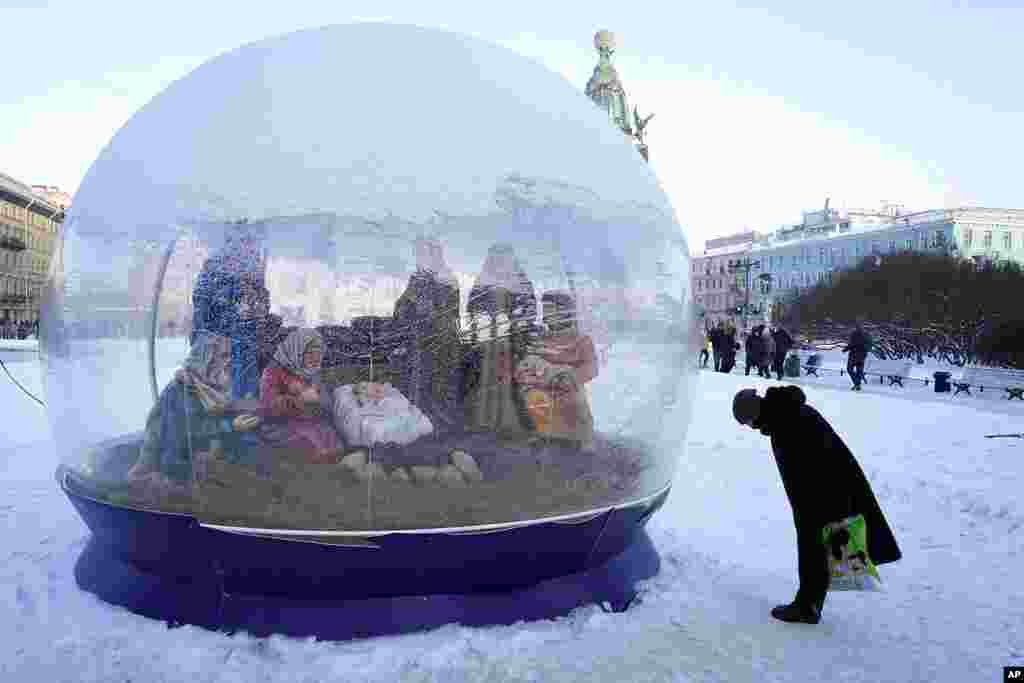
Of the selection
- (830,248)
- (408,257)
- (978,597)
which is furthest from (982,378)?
(830,248)

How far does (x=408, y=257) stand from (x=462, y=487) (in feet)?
3.78

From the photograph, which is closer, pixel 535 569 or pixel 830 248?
pixel 535 569

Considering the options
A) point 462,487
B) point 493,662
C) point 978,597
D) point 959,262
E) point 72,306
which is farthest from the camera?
point 959,262

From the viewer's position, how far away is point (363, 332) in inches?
154

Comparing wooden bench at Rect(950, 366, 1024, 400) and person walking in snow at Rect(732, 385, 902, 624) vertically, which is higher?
person walking in snow at Rect(732, 385, 902, 624)

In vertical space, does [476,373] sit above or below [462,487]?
above

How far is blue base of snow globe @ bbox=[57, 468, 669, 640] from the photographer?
399 cm

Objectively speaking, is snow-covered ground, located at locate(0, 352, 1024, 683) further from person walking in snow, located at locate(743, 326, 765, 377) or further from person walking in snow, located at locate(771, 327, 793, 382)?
person walking in snow, located at locate(743, 326, 765, 377)

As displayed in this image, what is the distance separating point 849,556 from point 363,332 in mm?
2776

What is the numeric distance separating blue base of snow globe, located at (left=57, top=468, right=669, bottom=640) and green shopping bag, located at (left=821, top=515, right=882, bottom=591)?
1145mm

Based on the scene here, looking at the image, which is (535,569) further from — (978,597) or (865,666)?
(978,597)

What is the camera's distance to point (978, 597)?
201 inches

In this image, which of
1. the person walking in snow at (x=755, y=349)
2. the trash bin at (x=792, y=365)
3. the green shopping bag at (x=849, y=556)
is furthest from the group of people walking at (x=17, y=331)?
the green shopping bag at (x=849, y=556)

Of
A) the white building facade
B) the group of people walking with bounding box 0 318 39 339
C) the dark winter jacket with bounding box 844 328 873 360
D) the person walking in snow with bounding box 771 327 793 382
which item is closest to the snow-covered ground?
the dark winter jacket with bounding box 844 328 873 360
